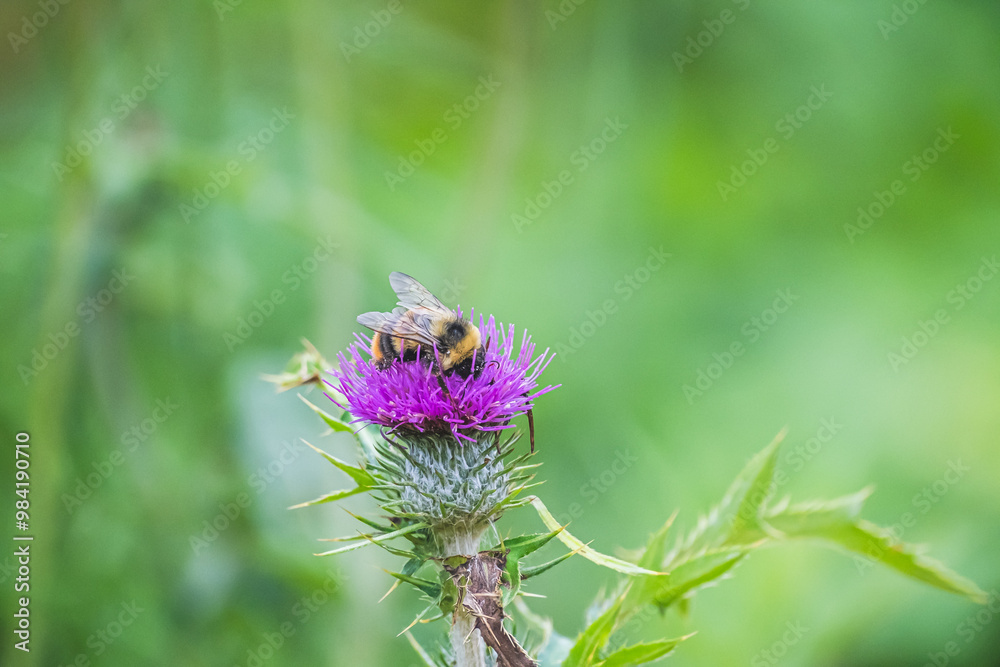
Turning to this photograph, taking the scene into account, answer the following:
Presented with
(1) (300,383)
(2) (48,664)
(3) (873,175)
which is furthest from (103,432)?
(3) (873,175)

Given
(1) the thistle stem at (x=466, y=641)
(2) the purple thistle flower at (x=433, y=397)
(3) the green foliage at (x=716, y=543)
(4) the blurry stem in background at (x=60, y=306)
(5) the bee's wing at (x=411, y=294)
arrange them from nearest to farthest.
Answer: (1) the thistle stem at (x=466, y=641)
(3) the green foliage at (x=716, y=543)
(2) the purple thistle flower at (x=433, y=397)
(5) the bee's wing at (x=411, y=294)
(4) the blurry stem in background at (x=60, y=306)

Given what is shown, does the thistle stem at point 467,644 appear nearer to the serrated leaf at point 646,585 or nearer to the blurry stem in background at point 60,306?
the serrated leaf at point 646,585

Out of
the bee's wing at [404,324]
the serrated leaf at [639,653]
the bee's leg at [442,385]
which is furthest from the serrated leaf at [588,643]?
the bee's wing at [404,324]

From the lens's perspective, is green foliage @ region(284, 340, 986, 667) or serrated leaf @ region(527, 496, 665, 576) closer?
serrated leaf @ region(527, 496, 665, 576)

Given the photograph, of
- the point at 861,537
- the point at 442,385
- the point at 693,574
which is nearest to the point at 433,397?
the point at 442,385

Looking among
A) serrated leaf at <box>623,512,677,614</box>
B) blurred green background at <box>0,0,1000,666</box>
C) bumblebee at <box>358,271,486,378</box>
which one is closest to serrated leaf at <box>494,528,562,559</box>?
serrated leaf at <box>623,512,677,614</box>

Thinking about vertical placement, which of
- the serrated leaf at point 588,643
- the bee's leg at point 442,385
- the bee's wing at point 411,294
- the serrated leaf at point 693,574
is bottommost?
the serrated leaf at point 693,574

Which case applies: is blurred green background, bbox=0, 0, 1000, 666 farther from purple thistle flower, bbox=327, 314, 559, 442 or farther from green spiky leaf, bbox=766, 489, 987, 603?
green spiky leaf, bbox=766, 489, 987, 603
